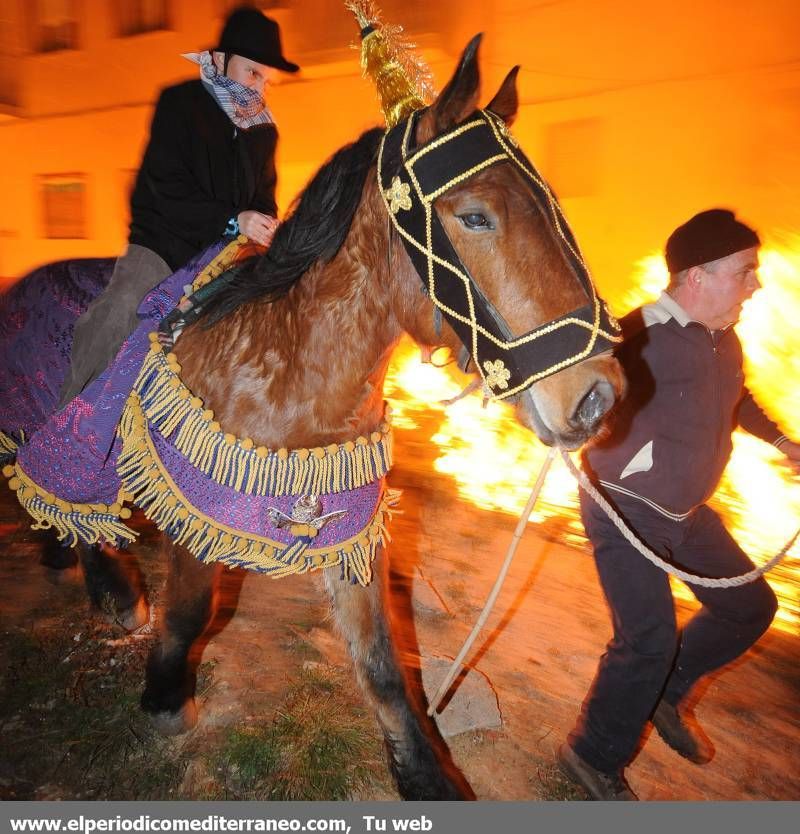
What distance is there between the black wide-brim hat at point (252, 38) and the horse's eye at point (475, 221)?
4.48 feet

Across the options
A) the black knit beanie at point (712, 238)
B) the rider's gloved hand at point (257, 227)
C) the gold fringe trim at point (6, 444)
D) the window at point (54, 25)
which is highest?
the window at point (54, 25)

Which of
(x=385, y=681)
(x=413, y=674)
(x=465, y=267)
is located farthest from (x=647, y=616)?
(x=465, y=267)

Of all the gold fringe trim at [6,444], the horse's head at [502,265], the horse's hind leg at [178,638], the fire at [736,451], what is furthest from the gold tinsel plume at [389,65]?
the fire at [736,451]

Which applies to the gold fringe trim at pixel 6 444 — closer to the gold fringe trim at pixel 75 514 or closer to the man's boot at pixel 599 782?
the gold fringe trim at pixel 75 514

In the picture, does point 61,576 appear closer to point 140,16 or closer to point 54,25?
point 140,16

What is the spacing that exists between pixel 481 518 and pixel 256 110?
4.24 meters

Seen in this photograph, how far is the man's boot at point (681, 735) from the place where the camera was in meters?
3.09

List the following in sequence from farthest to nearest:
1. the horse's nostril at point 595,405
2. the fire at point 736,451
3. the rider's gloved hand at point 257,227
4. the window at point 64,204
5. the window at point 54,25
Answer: the window at point 64,204 < the window at point 54,25 < the fire at point 736,451 < the rider's gloved hand at point 257,227 < the horse's nostril at point 595,405

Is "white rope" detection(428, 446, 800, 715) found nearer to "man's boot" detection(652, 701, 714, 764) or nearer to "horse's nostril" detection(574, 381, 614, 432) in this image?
"horse's nostril" detection(574, 381, 614, 432)

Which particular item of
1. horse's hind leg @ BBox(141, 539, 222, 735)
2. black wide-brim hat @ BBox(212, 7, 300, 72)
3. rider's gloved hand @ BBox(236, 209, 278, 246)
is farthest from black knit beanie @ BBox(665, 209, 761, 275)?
horse's hind leg @ BBox(141, 539, 222, 735)

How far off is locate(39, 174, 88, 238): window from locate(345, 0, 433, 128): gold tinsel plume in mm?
15804

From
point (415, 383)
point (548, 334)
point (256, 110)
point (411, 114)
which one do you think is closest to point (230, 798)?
point (548, 334)

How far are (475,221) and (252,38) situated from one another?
1.51 meters

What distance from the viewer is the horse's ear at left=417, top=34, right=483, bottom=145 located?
1681mm
